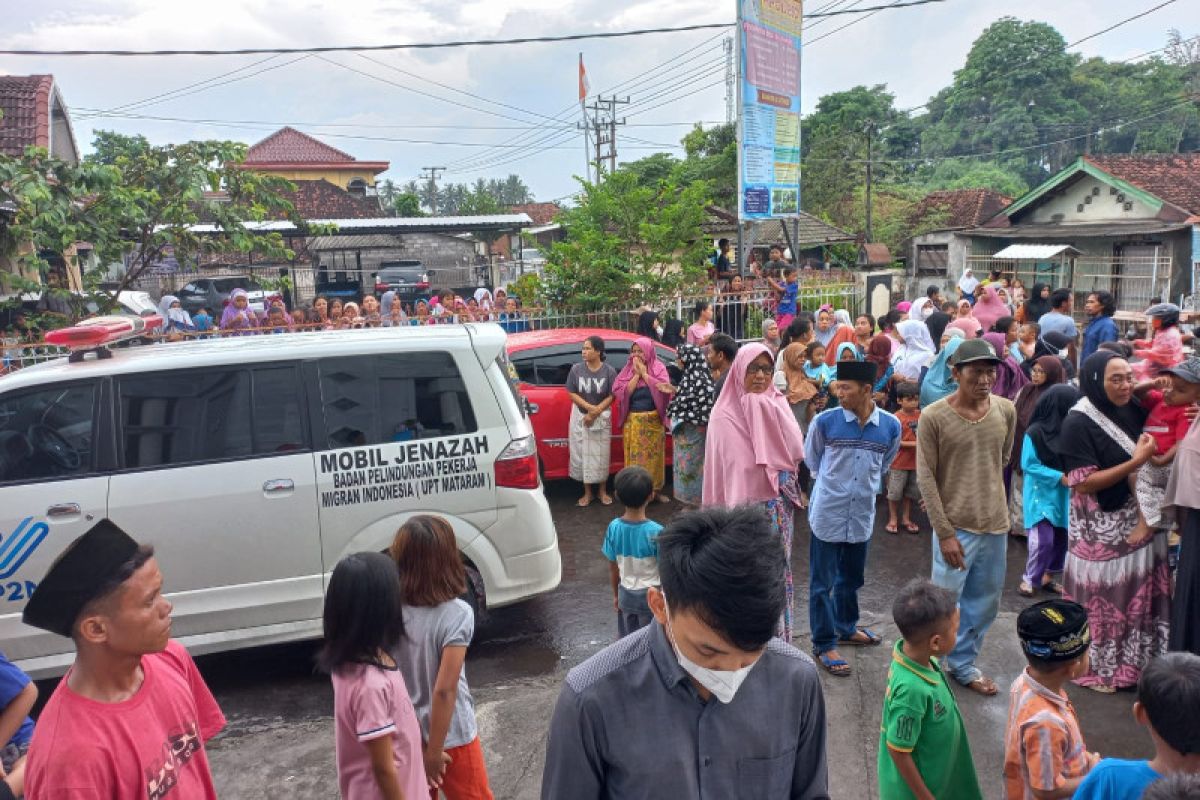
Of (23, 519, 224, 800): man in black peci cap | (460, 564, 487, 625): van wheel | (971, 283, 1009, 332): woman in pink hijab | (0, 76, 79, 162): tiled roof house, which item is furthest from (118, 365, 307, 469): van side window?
(0, 76, 79, 162): tiled roof house

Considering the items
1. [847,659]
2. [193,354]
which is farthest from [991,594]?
[193,354]

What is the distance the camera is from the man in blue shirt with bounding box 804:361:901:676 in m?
4.61

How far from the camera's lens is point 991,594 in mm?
4441

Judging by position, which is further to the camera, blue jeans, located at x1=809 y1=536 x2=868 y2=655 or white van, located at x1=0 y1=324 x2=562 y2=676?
blue jeans, located at x1=809 y1=536 x2=868 y2=655

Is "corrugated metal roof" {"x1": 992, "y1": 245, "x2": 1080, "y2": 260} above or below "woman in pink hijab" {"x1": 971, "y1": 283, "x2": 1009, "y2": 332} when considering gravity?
above

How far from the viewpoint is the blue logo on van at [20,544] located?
14.3ft

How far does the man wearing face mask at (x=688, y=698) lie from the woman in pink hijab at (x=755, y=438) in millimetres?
2868

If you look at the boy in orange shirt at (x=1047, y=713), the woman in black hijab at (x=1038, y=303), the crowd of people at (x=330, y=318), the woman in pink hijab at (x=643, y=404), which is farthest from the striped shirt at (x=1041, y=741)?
the woman in black hijab at (x=1038, y=303)

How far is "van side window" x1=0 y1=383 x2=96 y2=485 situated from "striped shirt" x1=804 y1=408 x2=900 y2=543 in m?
4.04

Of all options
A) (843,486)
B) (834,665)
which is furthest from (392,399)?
(834,665)

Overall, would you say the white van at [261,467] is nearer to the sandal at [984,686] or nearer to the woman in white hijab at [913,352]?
the sandal at [984,686]

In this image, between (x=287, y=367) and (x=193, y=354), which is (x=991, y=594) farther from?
(x=193, y=354)

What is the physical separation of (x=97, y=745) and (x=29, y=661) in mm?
3222

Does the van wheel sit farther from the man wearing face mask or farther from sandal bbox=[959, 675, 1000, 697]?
the man wearing face mask
